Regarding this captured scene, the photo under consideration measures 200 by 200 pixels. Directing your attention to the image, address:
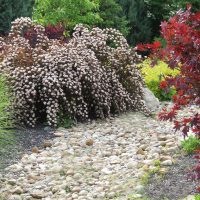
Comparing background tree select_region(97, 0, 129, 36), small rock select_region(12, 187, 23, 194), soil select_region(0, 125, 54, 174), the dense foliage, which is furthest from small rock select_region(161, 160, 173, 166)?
background tree select_region(97, 0, 129, 36)

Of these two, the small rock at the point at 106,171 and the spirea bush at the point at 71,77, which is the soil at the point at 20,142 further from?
the small rock at the point at 106,171

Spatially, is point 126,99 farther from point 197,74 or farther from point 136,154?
point 197,74

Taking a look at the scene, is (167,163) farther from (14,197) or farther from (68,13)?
(68,13)

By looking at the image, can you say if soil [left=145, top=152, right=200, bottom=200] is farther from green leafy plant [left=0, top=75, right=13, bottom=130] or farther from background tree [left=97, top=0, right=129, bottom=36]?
background tree [left=97, top=0, right=129, bottom=36]

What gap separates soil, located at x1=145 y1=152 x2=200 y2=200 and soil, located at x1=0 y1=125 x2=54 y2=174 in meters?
1.62

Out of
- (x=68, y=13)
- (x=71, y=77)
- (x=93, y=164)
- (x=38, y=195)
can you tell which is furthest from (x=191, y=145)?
(x=68, y=13)

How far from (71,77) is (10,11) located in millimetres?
5813

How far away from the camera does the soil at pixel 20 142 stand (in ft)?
19.7

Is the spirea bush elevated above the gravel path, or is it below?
above

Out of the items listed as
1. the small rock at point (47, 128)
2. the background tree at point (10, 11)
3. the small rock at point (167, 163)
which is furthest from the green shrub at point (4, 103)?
the background tree at point (10, 11)

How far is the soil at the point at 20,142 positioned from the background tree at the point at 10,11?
5873mm

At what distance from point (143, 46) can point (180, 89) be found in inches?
13.8

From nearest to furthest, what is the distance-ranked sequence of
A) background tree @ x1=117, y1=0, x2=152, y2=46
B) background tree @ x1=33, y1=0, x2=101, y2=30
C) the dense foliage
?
1. the dense foliage
2. background tree @ x1=33, y1=0, x2=101, y2=30
3. background tree @ x1=117, y1=0, x2=152, y2=46

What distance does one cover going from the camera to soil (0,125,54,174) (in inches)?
237
